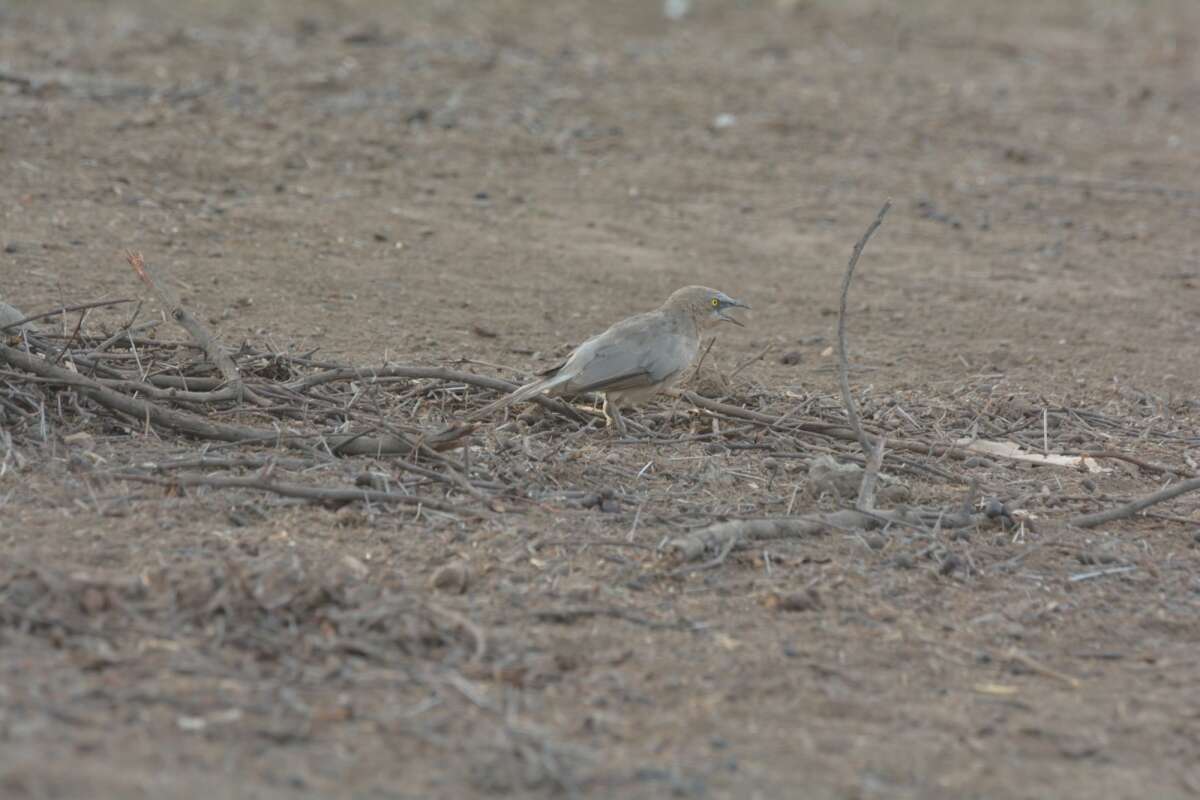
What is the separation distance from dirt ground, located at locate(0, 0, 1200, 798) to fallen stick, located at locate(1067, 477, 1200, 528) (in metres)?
0.07

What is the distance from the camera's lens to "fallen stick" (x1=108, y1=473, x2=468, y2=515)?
491cm

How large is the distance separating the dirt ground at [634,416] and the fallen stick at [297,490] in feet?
0.17

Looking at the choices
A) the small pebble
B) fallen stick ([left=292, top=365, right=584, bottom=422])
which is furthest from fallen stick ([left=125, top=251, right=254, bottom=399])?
the small pebble

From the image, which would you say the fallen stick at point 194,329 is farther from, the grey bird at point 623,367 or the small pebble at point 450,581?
the small pebble at point 450,581

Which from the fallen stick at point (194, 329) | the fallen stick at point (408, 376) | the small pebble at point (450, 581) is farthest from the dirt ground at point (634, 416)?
the fallen stick at point (194, 329)

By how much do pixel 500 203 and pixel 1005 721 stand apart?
6.21 meters

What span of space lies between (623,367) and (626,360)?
43 millimetres

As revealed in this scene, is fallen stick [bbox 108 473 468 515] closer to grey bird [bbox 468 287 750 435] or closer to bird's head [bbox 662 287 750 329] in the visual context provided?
grey bird [bbox 468 287 750 435]

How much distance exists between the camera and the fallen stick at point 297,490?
491 centimetres

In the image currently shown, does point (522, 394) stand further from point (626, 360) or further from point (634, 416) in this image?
point (634, 416)

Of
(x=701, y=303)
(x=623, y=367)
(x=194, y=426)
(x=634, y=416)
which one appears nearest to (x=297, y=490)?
(x=194, y=426)

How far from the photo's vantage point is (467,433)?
524cm

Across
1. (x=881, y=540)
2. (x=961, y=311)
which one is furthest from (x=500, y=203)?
(x=881, y=540)

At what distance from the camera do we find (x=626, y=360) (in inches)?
236
